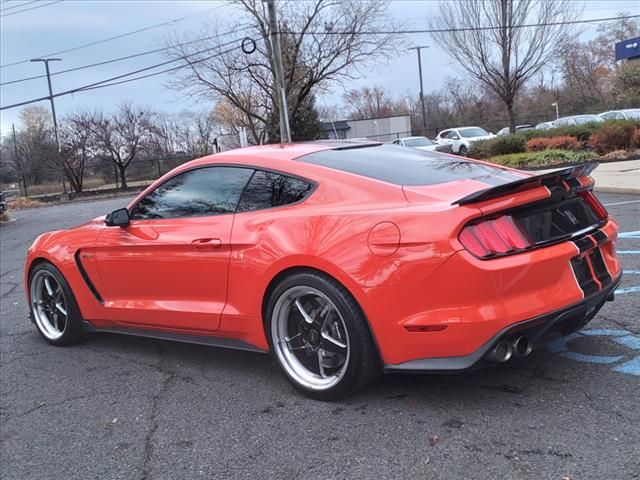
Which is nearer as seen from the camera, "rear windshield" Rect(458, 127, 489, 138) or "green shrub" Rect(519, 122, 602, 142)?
"green shrub" Rect(519, 122, 602, 142)

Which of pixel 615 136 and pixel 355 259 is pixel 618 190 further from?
pixel 355 259

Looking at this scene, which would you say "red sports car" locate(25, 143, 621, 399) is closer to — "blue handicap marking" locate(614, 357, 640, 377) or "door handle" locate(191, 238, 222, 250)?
"door handle" locate(191, 238, 222, 250)

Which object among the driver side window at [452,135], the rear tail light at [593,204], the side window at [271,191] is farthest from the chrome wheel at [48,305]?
the driver side window at [452,135]

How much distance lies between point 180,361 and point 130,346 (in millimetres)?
720

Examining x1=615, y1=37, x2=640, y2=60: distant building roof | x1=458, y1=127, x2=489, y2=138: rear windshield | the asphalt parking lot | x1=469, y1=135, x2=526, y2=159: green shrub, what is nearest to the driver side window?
x1=458, y1=127, x2=489, y2=138: rear windshield

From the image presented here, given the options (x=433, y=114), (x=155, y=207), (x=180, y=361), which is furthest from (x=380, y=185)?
(x=433, y=114)

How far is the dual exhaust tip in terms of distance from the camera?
283 centimetres

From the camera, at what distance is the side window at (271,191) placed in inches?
138

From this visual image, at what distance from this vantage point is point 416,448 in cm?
276

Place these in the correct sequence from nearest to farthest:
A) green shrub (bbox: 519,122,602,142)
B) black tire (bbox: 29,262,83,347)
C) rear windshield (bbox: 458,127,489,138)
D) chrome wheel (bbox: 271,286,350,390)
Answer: chrome wheel (bbox: 271,286,350,390) → black tire (bbox: 29,262,83,347) → green shrub (bbox: 519,122,602,142) → rear windshield (bbox: 458,127,489,138)

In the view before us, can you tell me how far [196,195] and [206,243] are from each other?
0.47m

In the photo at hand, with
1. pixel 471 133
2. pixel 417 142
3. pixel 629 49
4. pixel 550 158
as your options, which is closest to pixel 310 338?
pixel 550 158

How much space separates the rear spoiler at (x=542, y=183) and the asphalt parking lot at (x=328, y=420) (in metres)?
1.06

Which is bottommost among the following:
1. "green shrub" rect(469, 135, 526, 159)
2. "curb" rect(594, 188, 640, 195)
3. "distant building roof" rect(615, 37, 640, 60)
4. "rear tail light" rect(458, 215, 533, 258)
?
"curb" rect(594, 188, 640, 195)
